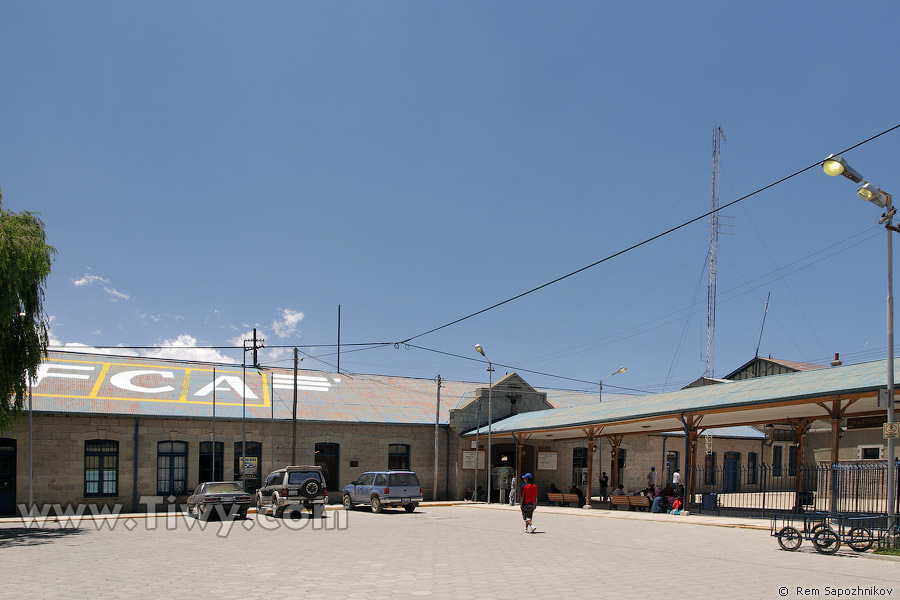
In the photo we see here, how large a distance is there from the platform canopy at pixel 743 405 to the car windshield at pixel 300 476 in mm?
10928

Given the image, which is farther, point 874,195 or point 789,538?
A: point 789,538

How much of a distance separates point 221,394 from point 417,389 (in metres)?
12.3

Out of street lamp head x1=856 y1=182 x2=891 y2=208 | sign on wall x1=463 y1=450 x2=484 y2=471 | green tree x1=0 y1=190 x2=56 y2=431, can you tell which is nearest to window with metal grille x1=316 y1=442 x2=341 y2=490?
sign on wall x1=463 y1=450 x2=484 y2=471

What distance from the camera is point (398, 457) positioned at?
38.8 metres

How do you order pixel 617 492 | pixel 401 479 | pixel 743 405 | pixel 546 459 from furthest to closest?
pixel 546 459, pixel 617 492, pixel 401 479, pixel 743 405

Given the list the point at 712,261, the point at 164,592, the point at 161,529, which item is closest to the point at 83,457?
the point at 161,529

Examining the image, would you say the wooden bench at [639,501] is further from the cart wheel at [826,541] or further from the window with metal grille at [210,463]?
the window with metal grille at [210,463]

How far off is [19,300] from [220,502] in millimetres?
9879

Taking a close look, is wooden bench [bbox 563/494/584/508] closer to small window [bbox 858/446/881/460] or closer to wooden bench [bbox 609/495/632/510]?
wooden bench [bbox 609/495/632/510]

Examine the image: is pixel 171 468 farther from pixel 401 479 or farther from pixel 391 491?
pixel 401 479

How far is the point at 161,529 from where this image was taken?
22.2 metres

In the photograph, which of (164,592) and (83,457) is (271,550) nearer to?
(164,592)

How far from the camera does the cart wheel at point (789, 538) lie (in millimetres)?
15584

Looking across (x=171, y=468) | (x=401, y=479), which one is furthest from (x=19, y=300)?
(x=401, y=479)
